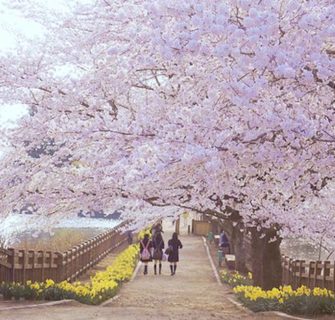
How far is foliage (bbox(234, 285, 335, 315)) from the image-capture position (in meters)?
12.8

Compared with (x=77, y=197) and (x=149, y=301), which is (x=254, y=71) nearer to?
(x=77, y=197)

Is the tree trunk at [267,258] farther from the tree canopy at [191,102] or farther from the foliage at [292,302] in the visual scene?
the tree canopy at [191,102]

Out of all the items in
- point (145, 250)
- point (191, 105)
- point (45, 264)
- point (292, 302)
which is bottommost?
point (145, 250)

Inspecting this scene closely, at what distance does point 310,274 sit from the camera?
18125 millimetres

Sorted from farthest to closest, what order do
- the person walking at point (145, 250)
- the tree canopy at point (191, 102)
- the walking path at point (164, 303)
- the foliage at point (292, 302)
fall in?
the person walking at point (145, 250), the foliage at point (292, 302), the walking path at point (164, 303), the tree canopy at point (191, 102)

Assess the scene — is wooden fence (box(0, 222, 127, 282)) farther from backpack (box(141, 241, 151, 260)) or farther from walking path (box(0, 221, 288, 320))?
backpack (box(141, 241, 151, 260))

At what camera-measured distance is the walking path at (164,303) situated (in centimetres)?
1207

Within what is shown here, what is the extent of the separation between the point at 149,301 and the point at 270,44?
36.0 ft

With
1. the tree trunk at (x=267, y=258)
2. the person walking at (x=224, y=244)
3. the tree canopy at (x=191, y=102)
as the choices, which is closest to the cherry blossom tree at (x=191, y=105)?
the tree canopy at (x=191, y=102)

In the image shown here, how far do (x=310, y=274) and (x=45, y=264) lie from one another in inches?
274

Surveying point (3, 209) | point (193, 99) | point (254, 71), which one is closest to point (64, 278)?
point (3, 209)

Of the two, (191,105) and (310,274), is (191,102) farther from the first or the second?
(310,274)

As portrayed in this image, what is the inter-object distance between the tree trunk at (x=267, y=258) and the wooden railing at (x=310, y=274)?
42.3 inches

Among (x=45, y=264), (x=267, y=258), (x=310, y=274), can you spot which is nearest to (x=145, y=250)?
(x=45, y=264)
